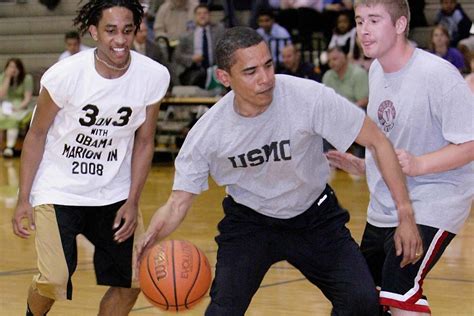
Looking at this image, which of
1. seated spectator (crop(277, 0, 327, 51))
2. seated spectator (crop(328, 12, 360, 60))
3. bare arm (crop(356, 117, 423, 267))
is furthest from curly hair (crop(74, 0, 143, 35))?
seated spectator (crop(277, 0, 327, 51))

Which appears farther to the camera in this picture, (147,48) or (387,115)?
(147,48)

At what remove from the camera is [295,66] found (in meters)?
14.8

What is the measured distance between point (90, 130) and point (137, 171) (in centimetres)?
33

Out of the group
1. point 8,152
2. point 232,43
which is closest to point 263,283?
point 232,43

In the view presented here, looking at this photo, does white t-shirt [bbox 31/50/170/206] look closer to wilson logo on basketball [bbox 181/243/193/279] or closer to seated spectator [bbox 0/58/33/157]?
wilson logo on basketball [bbox 181/243/193/279]

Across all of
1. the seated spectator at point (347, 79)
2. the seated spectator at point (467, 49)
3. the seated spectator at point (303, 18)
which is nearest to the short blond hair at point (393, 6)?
the seated spectator at point (467, 49)

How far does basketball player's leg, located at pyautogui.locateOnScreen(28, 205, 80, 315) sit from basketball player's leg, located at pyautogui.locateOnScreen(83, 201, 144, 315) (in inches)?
4.6

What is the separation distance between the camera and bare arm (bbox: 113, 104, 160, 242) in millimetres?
5523

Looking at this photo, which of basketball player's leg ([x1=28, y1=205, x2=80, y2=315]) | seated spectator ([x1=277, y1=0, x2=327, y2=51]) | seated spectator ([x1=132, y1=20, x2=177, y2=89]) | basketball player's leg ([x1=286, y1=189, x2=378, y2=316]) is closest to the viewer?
basketball player's leg ([x1=286, y1=189, x2=378, y2=316])

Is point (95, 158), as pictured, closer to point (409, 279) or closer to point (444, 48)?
point (409, 279)

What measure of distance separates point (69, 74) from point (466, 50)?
9422 millimetres

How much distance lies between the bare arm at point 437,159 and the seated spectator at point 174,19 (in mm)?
12084

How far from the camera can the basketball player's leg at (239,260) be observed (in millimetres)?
4980

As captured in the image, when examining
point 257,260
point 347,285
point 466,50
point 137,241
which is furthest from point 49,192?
point 466,50
